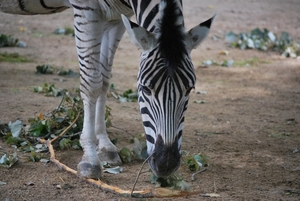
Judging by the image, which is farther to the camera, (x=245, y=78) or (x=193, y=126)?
(x=245, y=78)

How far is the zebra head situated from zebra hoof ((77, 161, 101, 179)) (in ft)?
3.05

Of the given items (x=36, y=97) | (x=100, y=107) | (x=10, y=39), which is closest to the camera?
(x=100, y=107)

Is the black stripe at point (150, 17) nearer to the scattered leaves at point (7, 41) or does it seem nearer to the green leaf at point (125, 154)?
the green leaf at point (125, 154)

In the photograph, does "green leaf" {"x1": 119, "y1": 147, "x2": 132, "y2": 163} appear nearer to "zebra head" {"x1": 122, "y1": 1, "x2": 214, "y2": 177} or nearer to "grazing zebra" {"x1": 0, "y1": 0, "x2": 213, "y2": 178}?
"grazing zebra" {"x1": 0, "y1": 0, "x2": 213, "y2": 178}

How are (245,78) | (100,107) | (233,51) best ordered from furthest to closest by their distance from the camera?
(233,51) → (245,78) → (100,107)

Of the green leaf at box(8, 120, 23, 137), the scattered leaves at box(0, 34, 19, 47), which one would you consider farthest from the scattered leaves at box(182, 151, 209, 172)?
the scattered leaves at box(0, 34, 19, 47)

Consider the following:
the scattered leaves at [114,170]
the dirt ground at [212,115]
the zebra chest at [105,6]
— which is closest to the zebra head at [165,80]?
the dirt ground at [212,115]

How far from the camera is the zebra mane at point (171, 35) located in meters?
4.76

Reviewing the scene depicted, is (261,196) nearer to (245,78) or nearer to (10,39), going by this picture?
(245,78)

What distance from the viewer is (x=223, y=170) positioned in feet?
19.9

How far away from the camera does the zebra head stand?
185 inches

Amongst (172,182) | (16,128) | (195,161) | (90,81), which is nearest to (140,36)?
(90,81)

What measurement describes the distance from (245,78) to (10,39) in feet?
17.5

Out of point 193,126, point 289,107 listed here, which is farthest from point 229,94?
point 193,126
